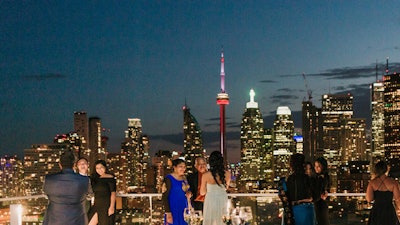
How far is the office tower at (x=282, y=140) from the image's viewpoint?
140750 mm

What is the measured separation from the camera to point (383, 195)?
753cm

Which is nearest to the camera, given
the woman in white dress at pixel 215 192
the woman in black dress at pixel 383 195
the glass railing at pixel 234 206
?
the woman in black dress at pixel 383 195

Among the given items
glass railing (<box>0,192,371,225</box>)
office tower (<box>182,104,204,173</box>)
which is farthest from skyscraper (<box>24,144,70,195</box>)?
glass railing (<box>0,192,371,225</box>)

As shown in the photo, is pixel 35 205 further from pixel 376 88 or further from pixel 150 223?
pixel 376 88

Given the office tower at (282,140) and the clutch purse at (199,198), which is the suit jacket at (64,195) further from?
the office tower at (282,140)

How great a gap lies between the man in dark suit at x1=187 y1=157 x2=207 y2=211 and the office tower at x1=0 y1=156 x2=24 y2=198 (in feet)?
225

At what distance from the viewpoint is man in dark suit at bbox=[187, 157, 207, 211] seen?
8.61 meters

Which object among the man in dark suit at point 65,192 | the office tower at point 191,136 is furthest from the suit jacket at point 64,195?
the office tower at point 191,136

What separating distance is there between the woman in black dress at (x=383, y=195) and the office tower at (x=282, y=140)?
12599cm

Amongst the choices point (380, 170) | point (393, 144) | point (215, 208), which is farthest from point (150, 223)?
point (393, 144)

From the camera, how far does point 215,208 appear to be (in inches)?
310

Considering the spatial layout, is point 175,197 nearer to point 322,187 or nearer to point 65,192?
point 322,187

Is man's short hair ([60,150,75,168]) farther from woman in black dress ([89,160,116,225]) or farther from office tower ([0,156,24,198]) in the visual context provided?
office tower ([0,156,24,198])

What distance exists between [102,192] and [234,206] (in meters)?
1.98
